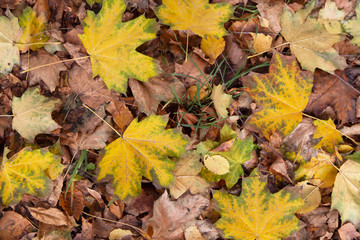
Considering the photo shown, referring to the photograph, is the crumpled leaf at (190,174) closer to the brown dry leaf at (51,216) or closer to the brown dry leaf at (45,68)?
the brown dry leaf at (51,216)

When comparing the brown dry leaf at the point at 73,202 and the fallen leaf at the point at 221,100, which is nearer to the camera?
the fallen leaf at the point at 221,100

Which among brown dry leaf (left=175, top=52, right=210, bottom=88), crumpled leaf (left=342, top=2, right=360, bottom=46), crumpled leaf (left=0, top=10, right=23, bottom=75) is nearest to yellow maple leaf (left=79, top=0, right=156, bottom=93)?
brown dry leaf (left=175, top=52, right=210, bottom=88)

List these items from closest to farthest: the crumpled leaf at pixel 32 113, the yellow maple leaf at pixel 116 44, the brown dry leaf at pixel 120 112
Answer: the yellow maple leaf at pixel 116 44 → the crumpled leaf at pixel 32 113 → the brown dry leaf at pixel 120 112

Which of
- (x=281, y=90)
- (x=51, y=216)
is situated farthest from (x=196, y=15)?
(x=51, y=216)

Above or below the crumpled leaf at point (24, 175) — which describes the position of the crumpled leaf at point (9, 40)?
above

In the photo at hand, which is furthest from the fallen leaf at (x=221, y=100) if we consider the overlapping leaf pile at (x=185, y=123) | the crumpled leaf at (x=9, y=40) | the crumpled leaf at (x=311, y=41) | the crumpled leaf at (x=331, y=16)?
the crumpled leaf at (x=9, y=40)

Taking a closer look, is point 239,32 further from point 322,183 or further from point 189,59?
point 322,183

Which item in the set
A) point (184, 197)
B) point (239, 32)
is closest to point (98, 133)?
point (184, 197)

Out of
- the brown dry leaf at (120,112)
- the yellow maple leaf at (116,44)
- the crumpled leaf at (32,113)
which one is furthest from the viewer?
the brown dry leaf at (120,112)
